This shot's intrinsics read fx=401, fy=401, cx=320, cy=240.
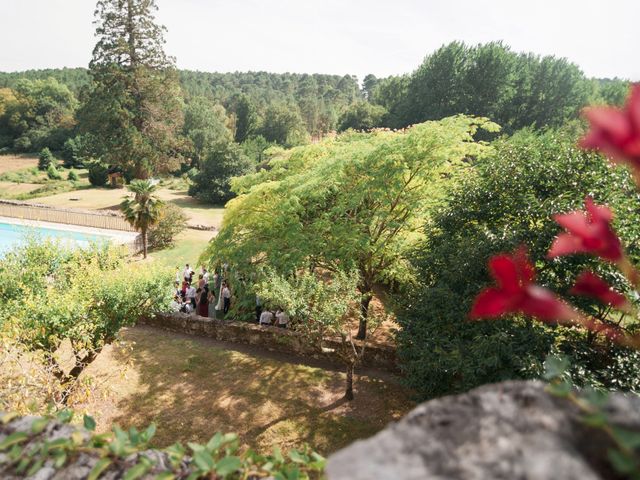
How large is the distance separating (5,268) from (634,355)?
1484cm

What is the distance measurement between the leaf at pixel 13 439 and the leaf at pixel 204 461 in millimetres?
1473

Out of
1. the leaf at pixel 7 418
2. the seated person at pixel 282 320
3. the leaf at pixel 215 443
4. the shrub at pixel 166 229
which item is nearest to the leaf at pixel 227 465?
the leaf at pixel 215 443

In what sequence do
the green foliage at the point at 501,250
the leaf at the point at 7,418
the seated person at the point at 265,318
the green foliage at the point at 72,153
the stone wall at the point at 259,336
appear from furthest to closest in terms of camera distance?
1. the green foliage at the point at 72,153
2. the seated person at the point at 265,318
3. the stone wall at the point at 259,336
4. the green foliage at the point at 501,250
5. the leaf at the point at 7,418

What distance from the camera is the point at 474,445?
1.59m

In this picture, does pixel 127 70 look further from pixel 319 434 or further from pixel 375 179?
pixel 319 434

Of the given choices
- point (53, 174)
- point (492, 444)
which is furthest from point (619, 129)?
point (53, 174)

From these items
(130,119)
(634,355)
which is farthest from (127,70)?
(634,355)

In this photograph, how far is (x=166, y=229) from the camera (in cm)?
2709

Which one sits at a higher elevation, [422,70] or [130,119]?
[422,70]

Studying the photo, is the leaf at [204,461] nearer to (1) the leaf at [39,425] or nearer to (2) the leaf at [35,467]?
(2) the leaf at [35,467]

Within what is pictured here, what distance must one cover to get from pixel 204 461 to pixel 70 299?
8548 millimetres

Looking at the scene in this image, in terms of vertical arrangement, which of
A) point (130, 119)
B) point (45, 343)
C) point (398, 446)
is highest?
point (130, 119)

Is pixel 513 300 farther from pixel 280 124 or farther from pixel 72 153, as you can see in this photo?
pixel 72 153

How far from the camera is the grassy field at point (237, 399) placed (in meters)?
9.67
